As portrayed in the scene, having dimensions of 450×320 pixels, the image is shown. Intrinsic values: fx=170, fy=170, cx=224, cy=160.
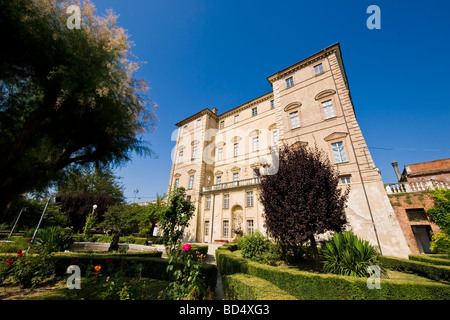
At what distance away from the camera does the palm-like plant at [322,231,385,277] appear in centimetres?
636

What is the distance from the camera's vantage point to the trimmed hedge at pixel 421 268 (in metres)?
6.88

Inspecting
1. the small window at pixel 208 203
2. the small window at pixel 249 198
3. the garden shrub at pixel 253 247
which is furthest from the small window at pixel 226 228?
the garden shrub at pixel 253 247

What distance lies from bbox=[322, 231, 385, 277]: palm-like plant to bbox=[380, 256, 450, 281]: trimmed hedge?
253 cm

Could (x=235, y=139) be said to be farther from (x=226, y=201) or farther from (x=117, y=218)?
(x=117, y=218)

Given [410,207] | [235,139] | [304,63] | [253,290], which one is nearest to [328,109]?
[304,63]

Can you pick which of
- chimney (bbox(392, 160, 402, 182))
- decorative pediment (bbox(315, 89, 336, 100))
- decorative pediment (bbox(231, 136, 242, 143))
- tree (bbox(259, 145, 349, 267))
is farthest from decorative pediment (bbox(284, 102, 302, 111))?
chimney (bbox(392, 160, 402, 182))

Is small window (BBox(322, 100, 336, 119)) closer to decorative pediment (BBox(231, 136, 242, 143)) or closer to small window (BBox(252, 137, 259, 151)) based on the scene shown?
small window (BBox(252, 137, 259, 151))

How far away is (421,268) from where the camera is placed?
7.66m

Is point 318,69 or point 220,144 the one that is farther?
point 220,144

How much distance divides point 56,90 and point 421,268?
1431cm

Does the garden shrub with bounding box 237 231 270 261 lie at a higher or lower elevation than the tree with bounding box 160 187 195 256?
lower
